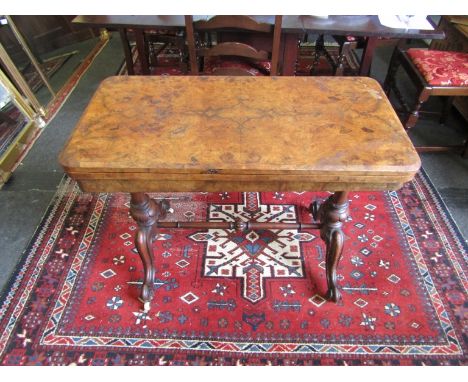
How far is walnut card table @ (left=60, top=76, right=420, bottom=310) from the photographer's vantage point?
1103 mm

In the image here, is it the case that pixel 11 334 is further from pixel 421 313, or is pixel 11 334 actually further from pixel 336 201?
pixel 421 313

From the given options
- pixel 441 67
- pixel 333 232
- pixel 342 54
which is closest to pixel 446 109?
pixel 441 67

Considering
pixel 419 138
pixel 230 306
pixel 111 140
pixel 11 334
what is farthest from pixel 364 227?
pixel 11 334

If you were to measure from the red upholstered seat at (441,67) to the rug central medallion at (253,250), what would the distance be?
4.04ft

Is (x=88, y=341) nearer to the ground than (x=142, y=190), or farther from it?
nearer to the ground

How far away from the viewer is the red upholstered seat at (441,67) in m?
2.05

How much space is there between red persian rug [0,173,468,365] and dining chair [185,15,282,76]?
855 mm

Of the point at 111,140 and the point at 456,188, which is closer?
the point at 111,140

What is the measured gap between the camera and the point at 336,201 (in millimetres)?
1463

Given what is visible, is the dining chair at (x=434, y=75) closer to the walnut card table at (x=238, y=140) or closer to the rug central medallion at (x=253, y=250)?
the walnut card table at (x=238, y=140)

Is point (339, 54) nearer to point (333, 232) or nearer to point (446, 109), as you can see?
point (446, 109)

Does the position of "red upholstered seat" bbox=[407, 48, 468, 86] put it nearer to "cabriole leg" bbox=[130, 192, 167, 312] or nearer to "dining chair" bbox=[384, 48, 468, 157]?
"dining chair" bbox=[384, 48, 468, 157]

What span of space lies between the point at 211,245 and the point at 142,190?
0.76 m

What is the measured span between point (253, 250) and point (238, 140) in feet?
2.71
